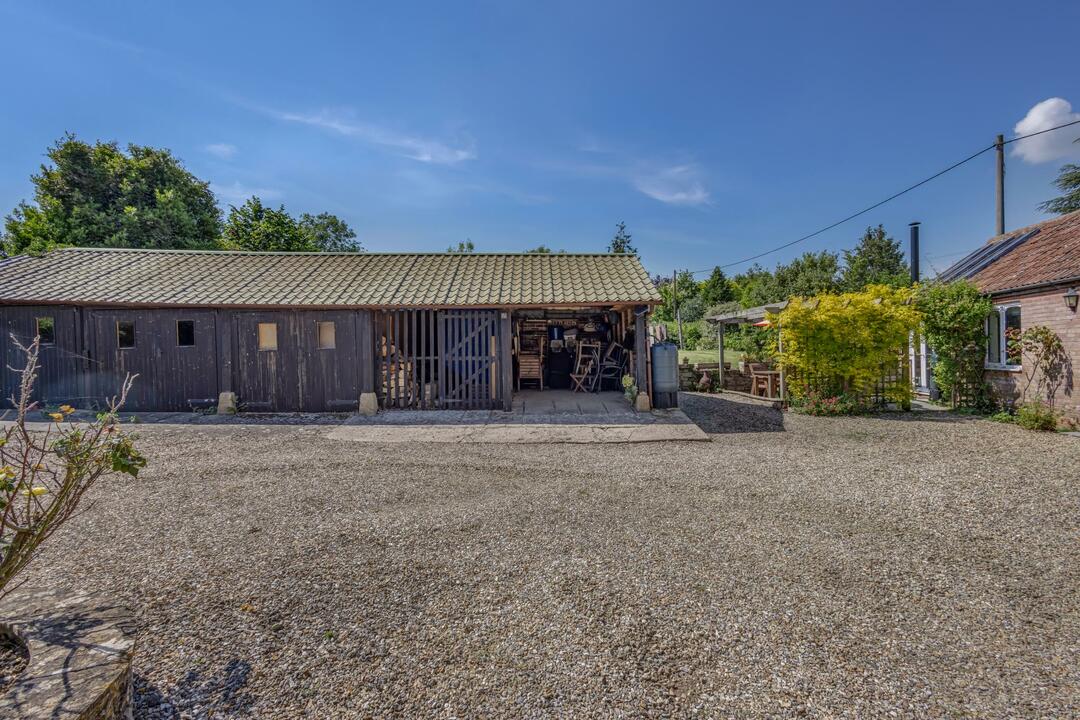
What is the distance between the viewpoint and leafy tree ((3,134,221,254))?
69.1 ft

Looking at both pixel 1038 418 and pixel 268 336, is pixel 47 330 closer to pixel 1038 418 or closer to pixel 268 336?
pixel 268 336

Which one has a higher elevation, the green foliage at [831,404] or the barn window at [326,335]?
the barn window at [326,335]

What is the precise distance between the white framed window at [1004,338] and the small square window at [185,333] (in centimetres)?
1785

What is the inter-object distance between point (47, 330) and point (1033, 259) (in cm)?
2255

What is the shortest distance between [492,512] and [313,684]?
247 centimetres

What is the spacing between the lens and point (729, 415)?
10391 mm

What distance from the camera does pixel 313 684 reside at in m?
2.51

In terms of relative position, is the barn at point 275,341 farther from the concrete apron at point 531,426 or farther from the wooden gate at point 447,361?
the concrete apron at point 531,426

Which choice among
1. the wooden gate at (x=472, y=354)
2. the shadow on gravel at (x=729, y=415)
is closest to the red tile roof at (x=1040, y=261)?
the shadow on gravel at (x=729, y=415)

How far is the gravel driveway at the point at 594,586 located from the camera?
2447 millimetres

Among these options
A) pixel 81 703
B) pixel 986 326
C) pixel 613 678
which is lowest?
pixel 613 678

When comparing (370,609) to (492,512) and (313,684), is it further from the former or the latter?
(492,512)

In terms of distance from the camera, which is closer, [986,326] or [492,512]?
[492,512]

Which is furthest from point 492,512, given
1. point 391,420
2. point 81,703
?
point 391,420
